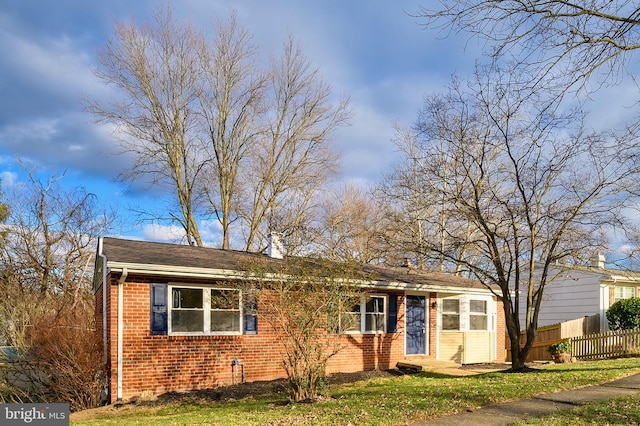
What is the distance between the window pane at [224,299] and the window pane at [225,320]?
190 mm

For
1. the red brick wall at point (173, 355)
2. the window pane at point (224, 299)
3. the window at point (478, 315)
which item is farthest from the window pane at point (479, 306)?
the window pane at point (224, 299)

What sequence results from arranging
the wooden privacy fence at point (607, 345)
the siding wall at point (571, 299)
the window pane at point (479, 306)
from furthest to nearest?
the siding wall at point (571, 299)
the window pane at point (479, 306)
the wooden privacy fence at point (607, 345)

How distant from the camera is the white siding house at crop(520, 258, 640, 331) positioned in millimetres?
22812

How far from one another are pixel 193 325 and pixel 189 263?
1508mm

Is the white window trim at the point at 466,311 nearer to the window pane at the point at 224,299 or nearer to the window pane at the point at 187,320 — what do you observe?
the window pane at the point at 224,299

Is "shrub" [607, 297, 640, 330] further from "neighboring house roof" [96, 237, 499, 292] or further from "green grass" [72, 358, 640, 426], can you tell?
"green grass" [72, 358, 640, 426]

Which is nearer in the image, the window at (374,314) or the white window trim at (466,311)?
the window at (374,314)

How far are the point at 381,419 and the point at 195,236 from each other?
19978mm

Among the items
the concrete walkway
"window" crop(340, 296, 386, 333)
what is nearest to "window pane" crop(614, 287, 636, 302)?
"window" crop(340, 296, 386, 333)

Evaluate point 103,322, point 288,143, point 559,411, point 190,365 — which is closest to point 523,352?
point 559,411

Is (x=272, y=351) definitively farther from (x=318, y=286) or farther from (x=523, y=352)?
(x=523, y=352)

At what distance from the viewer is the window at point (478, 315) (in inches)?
712

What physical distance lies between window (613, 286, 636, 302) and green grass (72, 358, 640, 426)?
1270 cm

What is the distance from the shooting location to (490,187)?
46.3 ft
